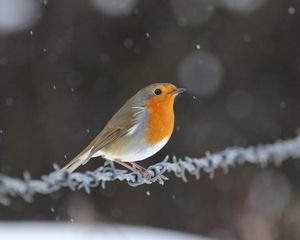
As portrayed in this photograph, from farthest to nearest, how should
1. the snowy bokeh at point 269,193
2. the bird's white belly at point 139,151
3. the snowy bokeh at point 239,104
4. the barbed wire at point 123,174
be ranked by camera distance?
the snowy bokeh at point 239,104, the snowy bokeh at point 269,193, the bird's white belly at point 139,151, the barbed wire at point 123,174

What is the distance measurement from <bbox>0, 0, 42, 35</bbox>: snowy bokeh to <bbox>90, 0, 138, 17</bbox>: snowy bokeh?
75cm

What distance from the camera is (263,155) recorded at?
13.1 feet

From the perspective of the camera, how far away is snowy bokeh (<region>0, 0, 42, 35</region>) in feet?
27.6

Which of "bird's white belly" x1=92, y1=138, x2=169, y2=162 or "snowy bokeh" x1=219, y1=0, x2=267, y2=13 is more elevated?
"snowy bokeh" x1=219, y1=0, x2=267, y2=13

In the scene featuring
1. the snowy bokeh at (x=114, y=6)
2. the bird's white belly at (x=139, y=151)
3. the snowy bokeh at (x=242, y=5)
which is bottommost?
the bird's white belly at (x=139, y=151)

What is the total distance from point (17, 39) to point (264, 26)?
10.5 feet

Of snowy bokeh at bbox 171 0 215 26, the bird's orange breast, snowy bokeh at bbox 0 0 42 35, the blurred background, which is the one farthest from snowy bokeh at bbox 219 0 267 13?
the bird's orange breast

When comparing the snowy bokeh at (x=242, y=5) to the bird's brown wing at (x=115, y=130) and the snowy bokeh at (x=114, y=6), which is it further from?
the bird's brown wing at (x=115, y=130)

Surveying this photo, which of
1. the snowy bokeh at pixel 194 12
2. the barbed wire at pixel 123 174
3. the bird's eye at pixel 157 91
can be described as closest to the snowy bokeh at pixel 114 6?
the snowy bokeh at pixel 194 12

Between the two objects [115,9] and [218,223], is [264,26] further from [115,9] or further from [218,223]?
[218,223]

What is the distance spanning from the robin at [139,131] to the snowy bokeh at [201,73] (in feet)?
15.6

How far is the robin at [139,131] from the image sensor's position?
367 centimetres

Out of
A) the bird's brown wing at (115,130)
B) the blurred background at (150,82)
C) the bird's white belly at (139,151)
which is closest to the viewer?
the bird's white belly at (139,151)

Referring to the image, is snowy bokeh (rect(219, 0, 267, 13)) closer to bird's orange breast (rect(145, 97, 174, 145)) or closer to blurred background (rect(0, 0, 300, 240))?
blurred background (rect(0, 0, 300, 240))
